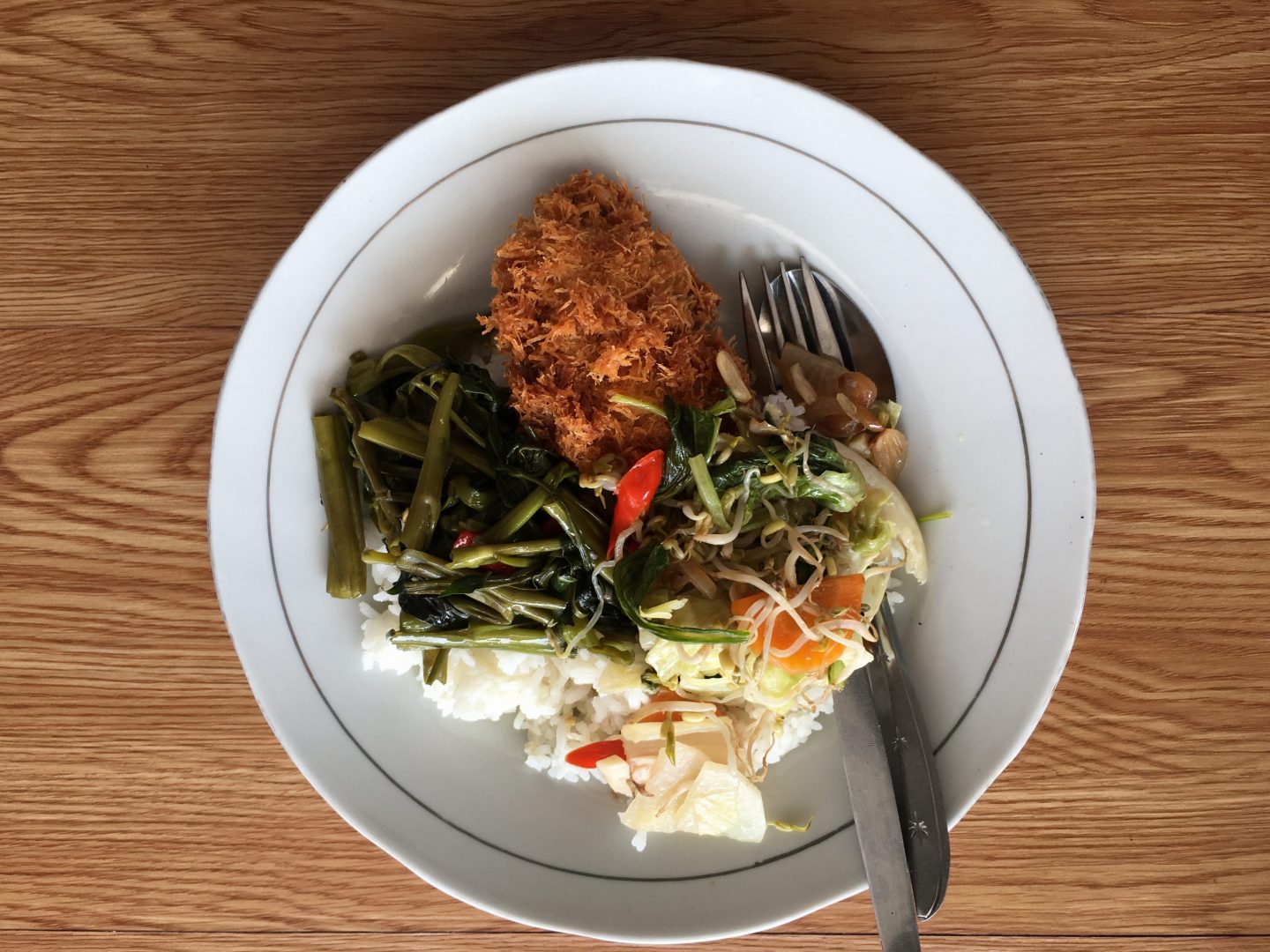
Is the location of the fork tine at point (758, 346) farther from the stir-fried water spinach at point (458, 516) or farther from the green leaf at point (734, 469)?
the stir-fried water spinach at point (458, 516)

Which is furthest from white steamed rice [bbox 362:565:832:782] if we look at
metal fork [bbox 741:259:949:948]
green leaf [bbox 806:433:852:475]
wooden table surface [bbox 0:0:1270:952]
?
green leaf [bbox 806:433:852:475]

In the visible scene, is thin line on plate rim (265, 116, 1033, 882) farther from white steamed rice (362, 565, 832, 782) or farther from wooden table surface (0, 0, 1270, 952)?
wooden table surface (0, 0, 1270, 952)

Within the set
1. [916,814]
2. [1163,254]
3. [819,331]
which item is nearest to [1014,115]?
[1163,254]

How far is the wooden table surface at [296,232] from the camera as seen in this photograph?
229 centimetres

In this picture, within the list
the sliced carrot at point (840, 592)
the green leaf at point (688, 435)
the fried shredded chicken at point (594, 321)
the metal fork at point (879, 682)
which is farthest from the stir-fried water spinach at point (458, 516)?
the metal fork at point (879, 682)

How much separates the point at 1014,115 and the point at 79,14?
2.64 m

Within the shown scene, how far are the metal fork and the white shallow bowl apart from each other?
0.19 ft

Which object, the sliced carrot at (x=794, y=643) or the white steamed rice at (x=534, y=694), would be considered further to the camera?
the white steamed rice at (x=534, y=694)

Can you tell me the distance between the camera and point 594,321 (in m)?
1.97

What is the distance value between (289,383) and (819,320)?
4.63ft

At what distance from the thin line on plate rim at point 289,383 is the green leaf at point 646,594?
2.20 ft

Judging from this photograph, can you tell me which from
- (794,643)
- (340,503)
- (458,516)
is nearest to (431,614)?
(458,516)

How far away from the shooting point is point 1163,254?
231cm

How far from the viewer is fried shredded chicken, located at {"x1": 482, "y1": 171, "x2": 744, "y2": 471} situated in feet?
6.51
